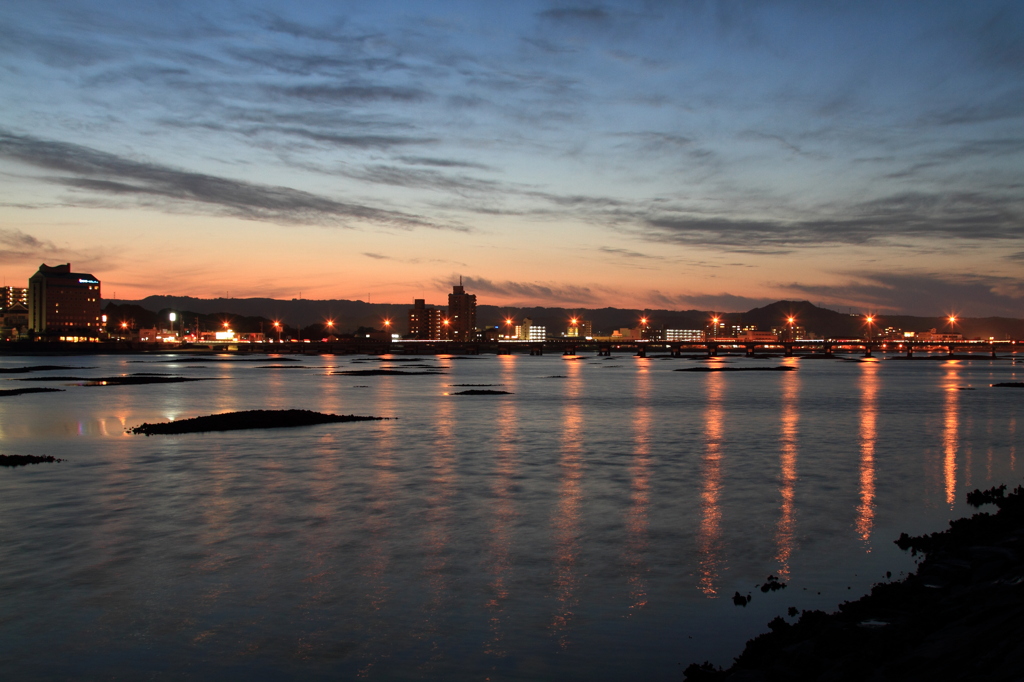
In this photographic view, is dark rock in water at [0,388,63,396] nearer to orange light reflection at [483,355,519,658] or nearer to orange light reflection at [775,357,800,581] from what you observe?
orange light reflection at [483,355,519,658]

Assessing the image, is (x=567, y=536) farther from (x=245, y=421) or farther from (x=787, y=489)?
(x=245, y=421)

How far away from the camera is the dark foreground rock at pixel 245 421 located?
34.2 metres

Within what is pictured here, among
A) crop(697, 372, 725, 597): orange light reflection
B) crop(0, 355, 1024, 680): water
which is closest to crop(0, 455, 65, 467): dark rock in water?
crop(0, 355, 1024, 680): water

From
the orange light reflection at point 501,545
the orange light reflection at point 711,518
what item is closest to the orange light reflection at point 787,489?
the orange light reflection at point 711,518

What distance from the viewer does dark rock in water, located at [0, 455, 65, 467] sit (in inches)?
Result: 949

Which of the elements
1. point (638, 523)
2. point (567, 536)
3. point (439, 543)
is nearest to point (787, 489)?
point (638, 523)

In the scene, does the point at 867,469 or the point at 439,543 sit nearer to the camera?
the point at 439,543

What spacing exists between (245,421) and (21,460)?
41.5 feet

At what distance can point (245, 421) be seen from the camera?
3688 cm

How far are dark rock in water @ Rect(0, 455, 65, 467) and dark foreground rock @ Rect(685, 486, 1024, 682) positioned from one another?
2380 cm

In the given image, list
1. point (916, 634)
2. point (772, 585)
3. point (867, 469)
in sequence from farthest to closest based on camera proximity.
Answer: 1. point (867, 469)
2. point (772, 585)
3. point (916, 634)

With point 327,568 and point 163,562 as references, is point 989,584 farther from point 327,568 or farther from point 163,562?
point 163,562

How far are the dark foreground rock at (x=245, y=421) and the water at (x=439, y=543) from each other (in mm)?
1884

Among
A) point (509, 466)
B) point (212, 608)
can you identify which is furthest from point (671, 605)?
point (509, 466)
